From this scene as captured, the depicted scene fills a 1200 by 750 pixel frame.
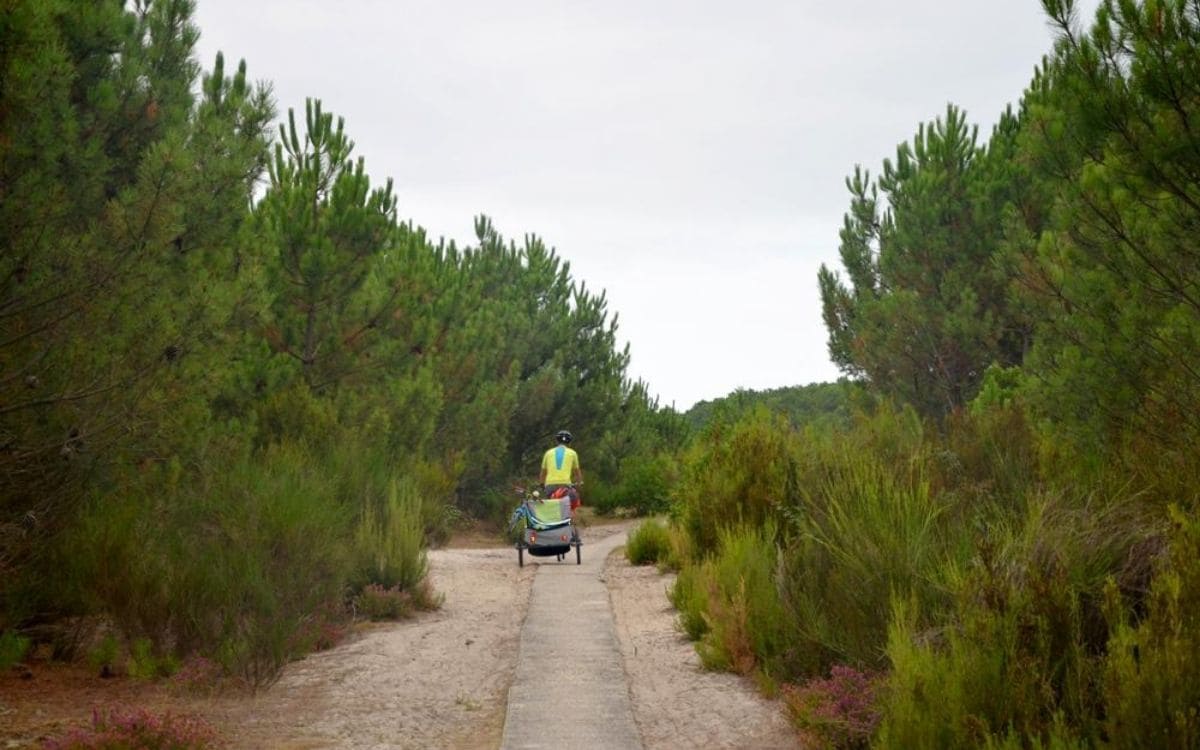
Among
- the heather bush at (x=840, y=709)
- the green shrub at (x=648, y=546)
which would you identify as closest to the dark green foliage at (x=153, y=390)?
the green shrub at (x=648, y=546)

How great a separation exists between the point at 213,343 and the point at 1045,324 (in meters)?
8.05

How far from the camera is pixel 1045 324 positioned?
11.6 metres

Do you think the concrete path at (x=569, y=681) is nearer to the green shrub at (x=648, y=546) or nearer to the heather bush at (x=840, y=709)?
the heather bush at (x=840, y=709)

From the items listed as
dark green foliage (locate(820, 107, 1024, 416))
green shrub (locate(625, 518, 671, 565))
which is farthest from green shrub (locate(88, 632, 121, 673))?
dark green foliage (locate(820, 107, 1024, 416))

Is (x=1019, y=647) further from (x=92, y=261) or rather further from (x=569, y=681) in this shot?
(x=92, y=261)

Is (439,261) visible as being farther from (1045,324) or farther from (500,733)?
(500,733)

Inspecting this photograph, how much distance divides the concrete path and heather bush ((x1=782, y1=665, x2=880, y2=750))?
969mm

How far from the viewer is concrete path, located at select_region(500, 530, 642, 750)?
6.88m

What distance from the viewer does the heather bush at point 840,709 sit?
6.22 metres

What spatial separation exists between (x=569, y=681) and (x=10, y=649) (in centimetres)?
394

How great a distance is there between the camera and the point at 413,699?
8328 millimetres

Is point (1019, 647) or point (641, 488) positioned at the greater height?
point (641, 488)

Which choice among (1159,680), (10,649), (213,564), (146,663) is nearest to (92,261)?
(213,564)

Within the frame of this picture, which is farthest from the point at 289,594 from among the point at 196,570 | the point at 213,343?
the point at 213,343
